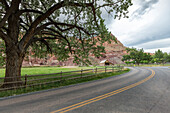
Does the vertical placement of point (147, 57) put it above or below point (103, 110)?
above

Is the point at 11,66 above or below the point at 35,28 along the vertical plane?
below

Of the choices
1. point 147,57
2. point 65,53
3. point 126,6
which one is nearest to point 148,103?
point 126,6

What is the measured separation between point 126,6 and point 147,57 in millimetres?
71906

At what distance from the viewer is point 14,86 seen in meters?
8.00

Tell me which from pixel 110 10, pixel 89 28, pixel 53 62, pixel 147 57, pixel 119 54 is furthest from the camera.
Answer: pixel 119 54

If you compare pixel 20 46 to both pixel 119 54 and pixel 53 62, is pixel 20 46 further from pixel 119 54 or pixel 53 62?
pixel 119 54

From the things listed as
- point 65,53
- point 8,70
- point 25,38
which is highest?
point 25,38

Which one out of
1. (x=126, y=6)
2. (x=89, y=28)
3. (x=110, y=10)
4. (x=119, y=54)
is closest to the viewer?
(x=126, y=6)

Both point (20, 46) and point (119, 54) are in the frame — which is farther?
point (119, 54)

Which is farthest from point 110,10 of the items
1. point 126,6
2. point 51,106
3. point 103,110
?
point 51,106

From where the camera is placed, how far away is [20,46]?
333 inches

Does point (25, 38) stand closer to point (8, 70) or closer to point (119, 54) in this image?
point (8, 70)

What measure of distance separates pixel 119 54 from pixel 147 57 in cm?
3377

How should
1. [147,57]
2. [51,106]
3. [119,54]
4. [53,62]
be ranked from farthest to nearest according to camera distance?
[119,54], [53,62], [147,57], [51,106]
